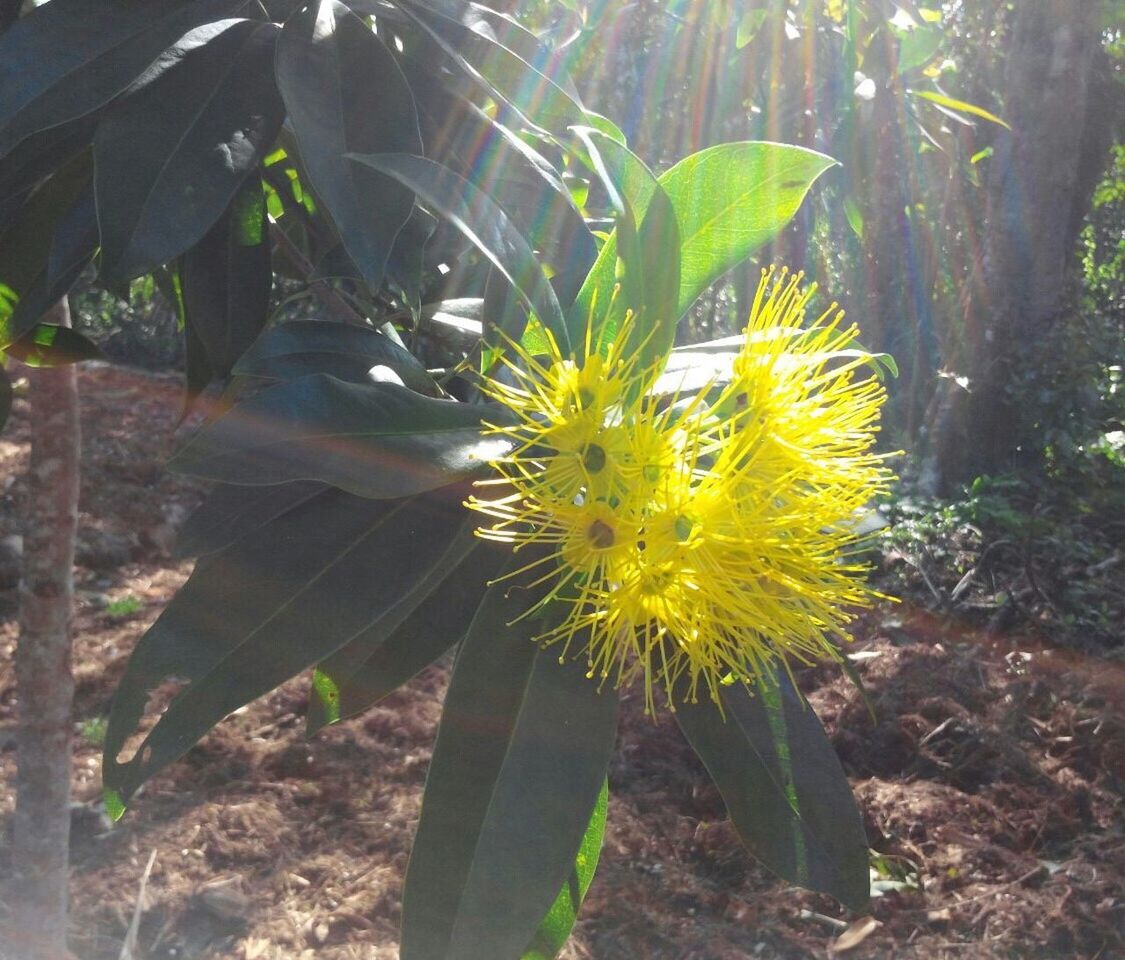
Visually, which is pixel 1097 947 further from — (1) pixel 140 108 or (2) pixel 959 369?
(2) pixel 959 369

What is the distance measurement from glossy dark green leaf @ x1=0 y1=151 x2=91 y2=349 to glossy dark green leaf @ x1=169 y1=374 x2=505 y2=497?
0.63 metres

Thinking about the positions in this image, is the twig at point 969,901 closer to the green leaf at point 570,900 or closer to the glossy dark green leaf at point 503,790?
the green leaf at point 570,900

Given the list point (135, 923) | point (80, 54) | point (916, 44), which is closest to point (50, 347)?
point (80, 54)

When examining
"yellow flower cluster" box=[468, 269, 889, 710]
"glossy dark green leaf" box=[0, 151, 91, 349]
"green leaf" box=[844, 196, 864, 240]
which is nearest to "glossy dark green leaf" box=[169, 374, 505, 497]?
"yellow flower cluster" box=[468, 269, 889, 710]

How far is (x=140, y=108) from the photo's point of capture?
0.97 metres

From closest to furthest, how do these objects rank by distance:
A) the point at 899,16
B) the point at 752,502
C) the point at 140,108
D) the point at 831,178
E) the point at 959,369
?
1. the point at 752,502
2. the point at 140,108
3. the point at 899,16
4. the point at 831,178
5. the point at 959,369

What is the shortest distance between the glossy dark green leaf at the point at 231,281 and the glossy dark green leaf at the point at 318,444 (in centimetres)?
47

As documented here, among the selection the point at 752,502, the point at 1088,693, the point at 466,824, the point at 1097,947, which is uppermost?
the point at 752,502

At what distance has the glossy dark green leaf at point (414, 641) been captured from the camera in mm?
1000

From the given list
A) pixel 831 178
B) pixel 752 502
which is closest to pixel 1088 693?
pixel 831 178

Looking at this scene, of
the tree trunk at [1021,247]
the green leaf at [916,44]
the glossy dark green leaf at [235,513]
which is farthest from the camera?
the tree trunk at [1021,247]

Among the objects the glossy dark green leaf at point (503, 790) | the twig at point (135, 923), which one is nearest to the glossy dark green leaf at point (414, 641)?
the glossy dark green leaf at point (503, 790)

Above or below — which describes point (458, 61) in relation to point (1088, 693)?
above

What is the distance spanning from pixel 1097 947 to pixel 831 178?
8.51 feet
